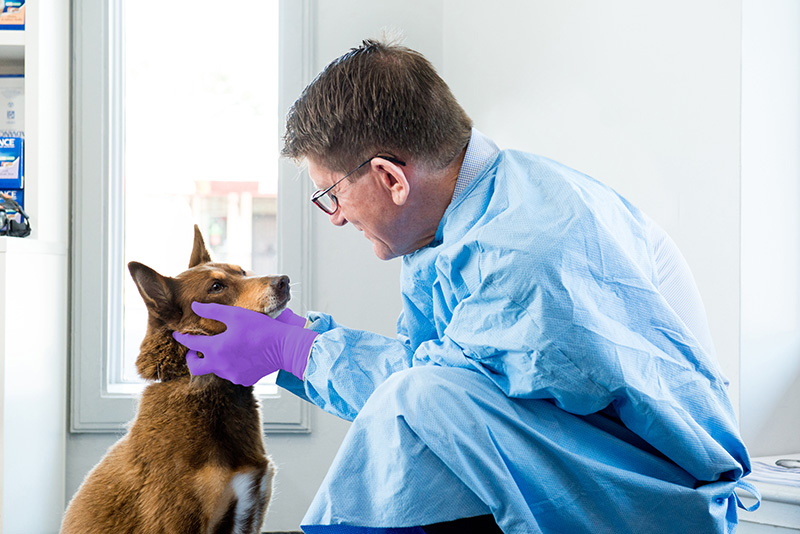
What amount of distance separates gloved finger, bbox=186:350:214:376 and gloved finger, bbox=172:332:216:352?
0.07 feet

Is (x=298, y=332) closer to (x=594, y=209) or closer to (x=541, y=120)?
(x=594, y=209)

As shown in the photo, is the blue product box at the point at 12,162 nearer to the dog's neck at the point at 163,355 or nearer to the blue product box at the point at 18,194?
the blue product box at the point at 18,194

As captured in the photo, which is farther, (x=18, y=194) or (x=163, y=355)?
(x=18, y=194)

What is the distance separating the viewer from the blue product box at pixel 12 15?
6.46 feet

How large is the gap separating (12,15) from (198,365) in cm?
150

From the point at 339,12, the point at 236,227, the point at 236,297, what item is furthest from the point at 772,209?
the point at 236,227

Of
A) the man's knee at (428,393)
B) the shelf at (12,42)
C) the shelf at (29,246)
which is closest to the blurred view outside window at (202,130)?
the shelf at (29,246)

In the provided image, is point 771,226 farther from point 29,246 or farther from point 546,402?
point 29,246

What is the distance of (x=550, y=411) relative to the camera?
2.98 ft

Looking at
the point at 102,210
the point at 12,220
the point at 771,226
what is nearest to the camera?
the point at 771,226

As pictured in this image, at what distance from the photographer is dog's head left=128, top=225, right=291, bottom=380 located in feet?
4.03

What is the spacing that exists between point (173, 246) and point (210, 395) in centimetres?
129

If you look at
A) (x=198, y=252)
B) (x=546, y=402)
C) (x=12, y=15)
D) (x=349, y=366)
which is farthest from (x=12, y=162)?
(x=546, y=402)

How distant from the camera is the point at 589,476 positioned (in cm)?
87
